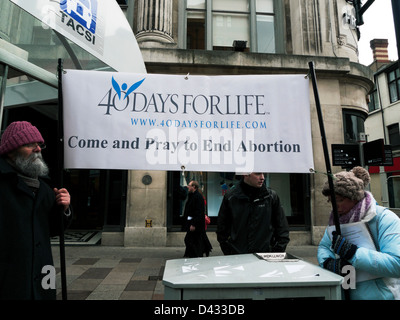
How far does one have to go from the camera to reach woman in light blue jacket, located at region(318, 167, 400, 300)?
5.50 feet

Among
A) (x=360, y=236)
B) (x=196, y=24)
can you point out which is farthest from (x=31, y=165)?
(x=196, y=24)

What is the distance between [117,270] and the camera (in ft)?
18.9

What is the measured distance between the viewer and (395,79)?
2406 centimetres

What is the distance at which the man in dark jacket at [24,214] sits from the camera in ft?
5.70

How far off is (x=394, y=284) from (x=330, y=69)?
8.97 meters

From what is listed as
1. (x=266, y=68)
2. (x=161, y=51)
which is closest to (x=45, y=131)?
(x=161, y=51)

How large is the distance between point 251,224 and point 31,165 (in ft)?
7.39

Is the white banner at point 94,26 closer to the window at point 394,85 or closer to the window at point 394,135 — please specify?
the window at point 394,135

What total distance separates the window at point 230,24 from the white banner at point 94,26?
24.9ft

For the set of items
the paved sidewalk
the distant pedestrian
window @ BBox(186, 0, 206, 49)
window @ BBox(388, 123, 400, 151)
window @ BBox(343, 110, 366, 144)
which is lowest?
the paved sidewalk

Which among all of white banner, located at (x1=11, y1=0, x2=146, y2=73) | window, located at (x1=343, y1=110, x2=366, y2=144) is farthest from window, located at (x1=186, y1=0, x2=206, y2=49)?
white banner, located at (x1=11, y1=0, x2=146, y2=73)

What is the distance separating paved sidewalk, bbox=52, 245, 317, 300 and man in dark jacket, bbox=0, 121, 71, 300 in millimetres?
2773

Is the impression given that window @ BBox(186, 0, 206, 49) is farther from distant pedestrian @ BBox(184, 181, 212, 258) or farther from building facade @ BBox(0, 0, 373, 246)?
distant pedestrian @ BBox(184, 181, 212, 258)

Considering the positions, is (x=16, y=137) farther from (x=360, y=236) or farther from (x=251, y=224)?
(x=360, y=236)
